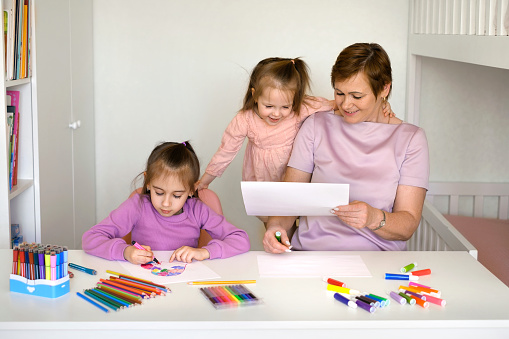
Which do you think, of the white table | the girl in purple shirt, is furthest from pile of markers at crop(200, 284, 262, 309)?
the girl in purple shirt

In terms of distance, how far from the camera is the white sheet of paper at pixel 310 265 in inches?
66.6

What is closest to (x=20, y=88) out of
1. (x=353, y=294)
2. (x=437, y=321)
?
(x=353, y=294)

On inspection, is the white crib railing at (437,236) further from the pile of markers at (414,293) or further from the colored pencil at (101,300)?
the colored pencil at (101,300)

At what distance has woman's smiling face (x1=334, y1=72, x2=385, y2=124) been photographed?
1972 millimetres

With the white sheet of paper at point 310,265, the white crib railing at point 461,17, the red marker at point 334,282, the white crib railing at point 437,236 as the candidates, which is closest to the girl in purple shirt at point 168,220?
the white sheet of paper at point 310,265

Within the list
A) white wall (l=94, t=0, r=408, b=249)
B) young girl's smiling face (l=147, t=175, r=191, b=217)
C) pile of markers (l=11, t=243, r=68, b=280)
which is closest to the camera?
pile of markers (l=11, t=243, r=68, b=280)

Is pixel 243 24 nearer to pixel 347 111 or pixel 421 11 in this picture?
pixel 421 11

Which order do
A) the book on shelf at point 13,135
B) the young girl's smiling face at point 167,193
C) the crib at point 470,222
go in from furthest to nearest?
the crib at point 470,222
the book on shelf at point 13,135
the young girl's smiling face at point 167,193

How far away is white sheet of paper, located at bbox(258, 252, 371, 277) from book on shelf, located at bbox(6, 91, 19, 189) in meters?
0.97

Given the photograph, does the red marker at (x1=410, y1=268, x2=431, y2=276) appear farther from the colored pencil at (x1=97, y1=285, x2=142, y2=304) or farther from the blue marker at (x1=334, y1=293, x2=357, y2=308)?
the colored pencil at (x1=97, y1=285, x2=142, y2=304)

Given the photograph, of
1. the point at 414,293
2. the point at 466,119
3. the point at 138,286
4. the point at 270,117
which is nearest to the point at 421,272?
the point at 414,293

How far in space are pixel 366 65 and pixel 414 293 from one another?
2.40 feet

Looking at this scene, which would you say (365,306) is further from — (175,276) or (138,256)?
(138,256)

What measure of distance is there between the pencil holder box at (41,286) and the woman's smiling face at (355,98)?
3.11ft
